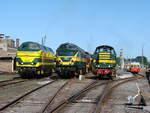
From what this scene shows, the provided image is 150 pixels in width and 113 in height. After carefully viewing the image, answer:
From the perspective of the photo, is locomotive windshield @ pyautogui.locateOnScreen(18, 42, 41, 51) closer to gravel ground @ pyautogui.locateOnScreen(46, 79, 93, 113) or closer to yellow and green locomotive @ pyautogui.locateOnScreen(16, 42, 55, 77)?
yellow and green locomotive @ pyautogui.locateOnScreen(16, 42, 55, 77)

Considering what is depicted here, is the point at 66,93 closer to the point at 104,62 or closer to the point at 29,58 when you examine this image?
the point at 29,58

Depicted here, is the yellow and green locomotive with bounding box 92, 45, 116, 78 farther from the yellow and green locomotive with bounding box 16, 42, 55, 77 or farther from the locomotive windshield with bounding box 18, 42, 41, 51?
the locomotive windshield with bounding box 18, 42, 41, 51

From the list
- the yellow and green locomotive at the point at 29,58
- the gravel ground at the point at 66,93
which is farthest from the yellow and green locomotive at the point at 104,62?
the gravel ground at the point at 66,93

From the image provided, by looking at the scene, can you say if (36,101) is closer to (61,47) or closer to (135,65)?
(61,47)

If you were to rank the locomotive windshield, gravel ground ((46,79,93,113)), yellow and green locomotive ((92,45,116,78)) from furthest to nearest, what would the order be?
yellow and green locomotive ((92,45,116,78))
the locomotive windshield
gravel ground ((46,79,93,113))

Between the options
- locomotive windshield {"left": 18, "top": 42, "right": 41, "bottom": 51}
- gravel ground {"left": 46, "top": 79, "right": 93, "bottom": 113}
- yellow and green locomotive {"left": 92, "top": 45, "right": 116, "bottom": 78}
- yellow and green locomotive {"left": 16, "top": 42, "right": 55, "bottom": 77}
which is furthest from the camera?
yellow and green locomotive {"left": 92, "top": 45, "right": 116, "bottom": 78}

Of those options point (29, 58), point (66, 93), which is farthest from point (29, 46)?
point (66, 93)

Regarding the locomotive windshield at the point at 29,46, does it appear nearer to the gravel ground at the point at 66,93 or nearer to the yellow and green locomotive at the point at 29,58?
the yellow and green locomotive at the point at 29,58

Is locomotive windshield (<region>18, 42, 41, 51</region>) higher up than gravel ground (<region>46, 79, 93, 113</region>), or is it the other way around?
locomotive windshield (<region>18, 42, 41, 51</region>)

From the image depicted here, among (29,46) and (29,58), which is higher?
(29,46)

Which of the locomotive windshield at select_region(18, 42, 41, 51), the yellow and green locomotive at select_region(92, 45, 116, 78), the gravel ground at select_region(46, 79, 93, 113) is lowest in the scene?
the gravel ground at select_region(46, 79, 93, 113)

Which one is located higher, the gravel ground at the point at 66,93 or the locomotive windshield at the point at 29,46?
the locomotive windshield at the point at 29,46

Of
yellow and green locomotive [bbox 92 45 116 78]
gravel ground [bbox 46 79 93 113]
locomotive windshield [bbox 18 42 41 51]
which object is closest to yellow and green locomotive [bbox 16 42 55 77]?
locomotive windshield [bbox 18 42 41 51]

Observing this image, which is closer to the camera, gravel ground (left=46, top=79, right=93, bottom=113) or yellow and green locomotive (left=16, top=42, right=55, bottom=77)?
gravel ground (left=46, top=79, right=93, bottom=113)
